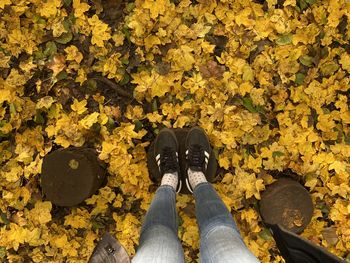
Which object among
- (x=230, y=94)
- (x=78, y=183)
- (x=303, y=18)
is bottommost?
(x=78, y=183)

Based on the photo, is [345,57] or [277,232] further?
[345,57]

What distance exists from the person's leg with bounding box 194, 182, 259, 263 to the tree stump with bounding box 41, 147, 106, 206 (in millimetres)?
700

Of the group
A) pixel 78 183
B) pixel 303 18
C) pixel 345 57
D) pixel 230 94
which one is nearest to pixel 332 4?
pixel 303 18

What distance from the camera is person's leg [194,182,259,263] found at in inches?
67.2

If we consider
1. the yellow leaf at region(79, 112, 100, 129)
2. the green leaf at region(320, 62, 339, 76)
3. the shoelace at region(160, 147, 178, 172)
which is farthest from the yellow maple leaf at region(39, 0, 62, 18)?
the green leaf at region(320, 62, 339, 76)

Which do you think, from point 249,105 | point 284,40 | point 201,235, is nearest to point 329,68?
point 284,40

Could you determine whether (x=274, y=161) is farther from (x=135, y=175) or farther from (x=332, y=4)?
(x=332, y=4)

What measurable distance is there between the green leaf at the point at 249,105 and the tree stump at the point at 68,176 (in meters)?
1.14

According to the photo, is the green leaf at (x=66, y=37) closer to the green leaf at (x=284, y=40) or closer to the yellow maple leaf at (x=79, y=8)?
the yellow maple leaf at (x=79, y=8)

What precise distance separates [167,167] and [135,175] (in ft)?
0.87

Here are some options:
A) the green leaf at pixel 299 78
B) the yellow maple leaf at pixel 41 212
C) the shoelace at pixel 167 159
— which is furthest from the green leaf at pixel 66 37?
the green leaf at pixel 299 78

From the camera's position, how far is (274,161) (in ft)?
8.54

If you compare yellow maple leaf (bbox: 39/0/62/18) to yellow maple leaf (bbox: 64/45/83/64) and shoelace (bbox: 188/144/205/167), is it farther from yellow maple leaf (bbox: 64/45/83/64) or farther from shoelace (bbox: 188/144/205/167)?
shoelace (bbox: 188/144/205/167)

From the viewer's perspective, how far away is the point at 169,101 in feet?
8.72
